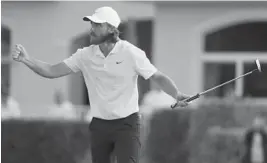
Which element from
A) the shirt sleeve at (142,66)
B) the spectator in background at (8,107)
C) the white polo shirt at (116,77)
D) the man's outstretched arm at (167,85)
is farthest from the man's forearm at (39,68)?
the spectator in background at (8,107)

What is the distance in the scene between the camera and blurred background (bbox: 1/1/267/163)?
15.0m

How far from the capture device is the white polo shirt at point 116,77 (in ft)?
20.1

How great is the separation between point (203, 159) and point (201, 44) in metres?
4.07

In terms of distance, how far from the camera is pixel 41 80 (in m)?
19.0

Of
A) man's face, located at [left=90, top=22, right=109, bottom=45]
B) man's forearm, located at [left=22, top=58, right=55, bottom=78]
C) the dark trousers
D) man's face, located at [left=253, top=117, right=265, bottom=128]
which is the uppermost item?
man's face, located at [left=90, top=22, right=109, bottom=45]

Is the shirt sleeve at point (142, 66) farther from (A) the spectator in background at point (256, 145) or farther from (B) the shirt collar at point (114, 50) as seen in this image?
(A) the spectator in background at point (256, 145)

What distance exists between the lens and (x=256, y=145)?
46.3ft

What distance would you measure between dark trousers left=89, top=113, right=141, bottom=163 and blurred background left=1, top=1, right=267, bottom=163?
7892 millimetres

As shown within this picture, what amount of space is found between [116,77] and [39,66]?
0.63 meters

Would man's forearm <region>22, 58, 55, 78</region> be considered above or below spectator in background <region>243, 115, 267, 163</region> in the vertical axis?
above

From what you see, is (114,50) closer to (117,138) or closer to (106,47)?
(106,47)

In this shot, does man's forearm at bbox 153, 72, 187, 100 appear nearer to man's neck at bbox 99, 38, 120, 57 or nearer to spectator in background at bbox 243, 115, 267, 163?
man's neck at bbox 99, 38, 120, 57

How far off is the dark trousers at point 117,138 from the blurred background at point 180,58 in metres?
7.89

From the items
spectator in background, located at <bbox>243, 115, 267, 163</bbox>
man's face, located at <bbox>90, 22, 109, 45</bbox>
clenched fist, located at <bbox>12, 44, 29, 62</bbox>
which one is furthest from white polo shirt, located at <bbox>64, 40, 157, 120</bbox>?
spectator in background, located at <bbox>243, 115, 267, 163</bbox>
